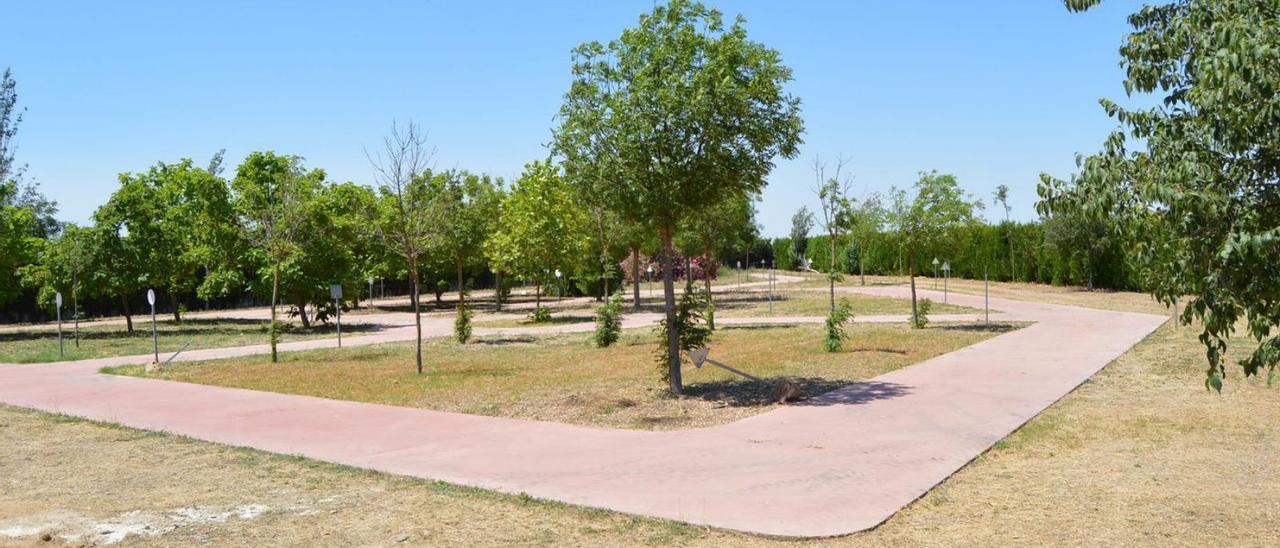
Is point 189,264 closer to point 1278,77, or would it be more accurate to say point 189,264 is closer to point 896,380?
point 896,380

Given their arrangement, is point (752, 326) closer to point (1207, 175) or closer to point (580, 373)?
point (580, 373)

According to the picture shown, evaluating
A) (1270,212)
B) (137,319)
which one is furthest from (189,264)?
(1270,212)

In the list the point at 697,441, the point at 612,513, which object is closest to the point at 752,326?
the point at 697,441

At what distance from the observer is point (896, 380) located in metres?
14.5

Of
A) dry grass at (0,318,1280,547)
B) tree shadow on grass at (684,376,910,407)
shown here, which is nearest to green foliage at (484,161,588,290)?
tree shadow on grass at (684,376,910,407)

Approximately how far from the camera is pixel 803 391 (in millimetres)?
13523

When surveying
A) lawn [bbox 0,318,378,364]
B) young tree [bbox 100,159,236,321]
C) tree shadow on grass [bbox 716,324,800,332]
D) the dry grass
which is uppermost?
young tree [bbox 100,159,236,321]

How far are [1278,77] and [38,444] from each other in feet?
39.7

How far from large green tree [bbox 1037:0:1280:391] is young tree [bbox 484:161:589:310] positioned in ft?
90.6

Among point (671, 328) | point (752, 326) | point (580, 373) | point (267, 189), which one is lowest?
point (580, 373)

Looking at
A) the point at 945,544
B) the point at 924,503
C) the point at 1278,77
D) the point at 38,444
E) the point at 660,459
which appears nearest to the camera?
the point at 1278,77

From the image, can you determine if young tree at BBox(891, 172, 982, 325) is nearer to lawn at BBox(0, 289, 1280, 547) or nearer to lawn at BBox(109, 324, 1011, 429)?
lawn at BBox(109, 324, 1011, 429)

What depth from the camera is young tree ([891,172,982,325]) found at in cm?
2414

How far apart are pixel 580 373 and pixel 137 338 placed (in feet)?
64.0
